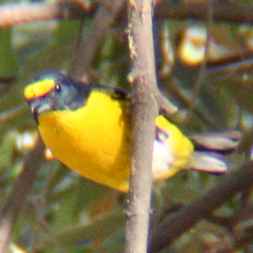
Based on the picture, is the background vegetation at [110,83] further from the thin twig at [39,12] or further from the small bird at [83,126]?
the small bird at [83,126]

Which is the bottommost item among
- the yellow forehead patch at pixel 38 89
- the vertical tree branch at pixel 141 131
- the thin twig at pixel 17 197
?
the thin twig at pixel 17 197

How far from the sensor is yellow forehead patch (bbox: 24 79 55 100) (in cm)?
266

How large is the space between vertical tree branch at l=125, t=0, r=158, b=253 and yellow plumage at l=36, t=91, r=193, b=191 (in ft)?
1.85

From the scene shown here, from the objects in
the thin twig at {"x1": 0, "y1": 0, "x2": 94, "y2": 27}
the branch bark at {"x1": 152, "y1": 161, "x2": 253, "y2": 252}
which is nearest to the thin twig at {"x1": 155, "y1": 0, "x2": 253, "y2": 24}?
the thin twig at {"x1": 0, "y1": 0, "x2": 94, "y2": 27}

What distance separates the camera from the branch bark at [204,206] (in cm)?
296

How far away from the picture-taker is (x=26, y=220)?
358cm

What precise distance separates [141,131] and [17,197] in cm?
100

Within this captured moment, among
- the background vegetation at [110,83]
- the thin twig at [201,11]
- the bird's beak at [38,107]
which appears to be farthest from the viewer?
the thin twig at [201,11]

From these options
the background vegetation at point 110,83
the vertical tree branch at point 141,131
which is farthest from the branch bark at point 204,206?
the vertical tree branch at point 141,131

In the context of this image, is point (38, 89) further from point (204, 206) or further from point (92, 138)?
point (204, 206)

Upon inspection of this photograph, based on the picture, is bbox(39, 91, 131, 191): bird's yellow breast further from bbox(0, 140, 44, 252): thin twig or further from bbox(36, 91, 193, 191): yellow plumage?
bbox(0, 140, 44, 252): thin twig

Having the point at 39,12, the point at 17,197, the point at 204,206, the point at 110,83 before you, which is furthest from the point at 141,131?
the point at 110,83

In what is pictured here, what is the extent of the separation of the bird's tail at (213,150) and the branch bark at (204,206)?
0.10m

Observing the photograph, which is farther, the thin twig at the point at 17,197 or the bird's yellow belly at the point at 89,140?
the thin twig at the point at 17,197
